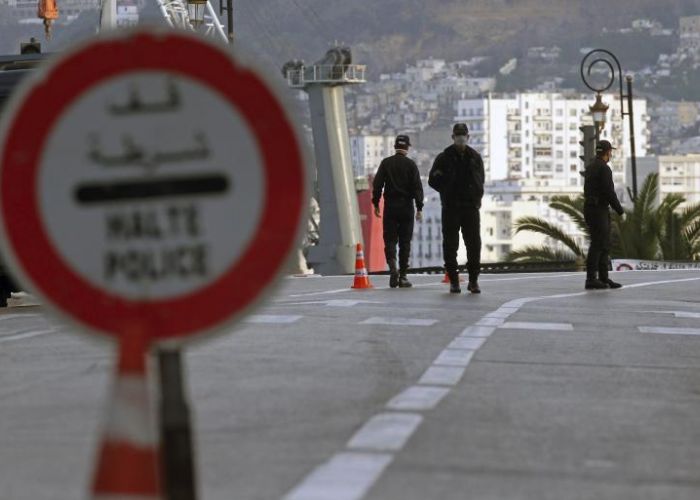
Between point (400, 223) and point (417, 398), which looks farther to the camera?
point (400, 223)

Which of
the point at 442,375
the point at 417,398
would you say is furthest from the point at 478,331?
the point at 417,398

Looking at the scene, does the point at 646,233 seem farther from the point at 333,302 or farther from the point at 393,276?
the point at 333,302

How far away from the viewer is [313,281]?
3169 cm

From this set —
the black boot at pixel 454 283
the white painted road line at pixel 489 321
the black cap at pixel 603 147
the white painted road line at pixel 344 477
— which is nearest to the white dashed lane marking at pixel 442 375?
the white painted road line at pixel 344 477

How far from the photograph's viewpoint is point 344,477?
24.0 ft

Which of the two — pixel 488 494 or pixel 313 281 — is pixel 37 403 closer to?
pixel 488 494

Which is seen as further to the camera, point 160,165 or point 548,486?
Answer: point 548,486

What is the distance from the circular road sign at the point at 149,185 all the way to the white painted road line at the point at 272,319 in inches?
435

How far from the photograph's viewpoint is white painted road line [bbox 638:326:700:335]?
55.5 feet

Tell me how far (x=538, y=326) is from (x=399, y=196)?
957 cm

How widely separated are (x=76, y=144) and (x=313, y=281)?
26.2 meters

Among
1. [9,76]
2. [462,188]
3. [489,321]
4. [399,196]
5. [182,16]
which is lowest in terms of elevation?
[489,321]

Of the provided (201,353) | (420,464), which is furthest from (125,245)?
(201,353)

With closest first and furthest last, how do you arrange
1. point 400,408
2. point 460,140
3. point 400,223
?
1. point 400,408
2. point 460,140
3. point 400,223
